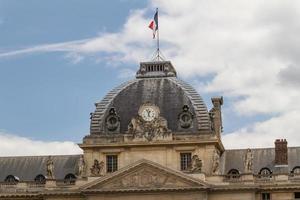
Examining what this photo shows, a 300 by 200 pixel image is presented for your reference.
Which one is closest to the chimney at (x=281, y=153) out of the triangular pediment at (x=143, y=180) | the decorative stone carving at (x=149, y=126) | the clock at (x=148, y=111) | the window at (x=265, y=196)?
the window at (x=265, y=196)

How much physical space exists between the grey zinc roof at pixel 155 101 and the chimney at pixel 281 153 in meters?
7.33

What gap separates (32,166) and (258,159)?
23.1 meters

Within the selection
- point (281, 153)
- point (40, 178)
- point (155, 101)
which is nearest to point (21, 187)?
point (40, 178)

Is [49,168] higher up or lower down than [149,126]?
lower down

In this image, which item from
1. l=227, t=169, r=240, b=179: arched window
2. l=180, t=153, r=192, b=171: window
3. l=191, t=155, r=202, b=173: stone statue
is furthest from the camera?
l=180, t=153, r=192, b=171: window

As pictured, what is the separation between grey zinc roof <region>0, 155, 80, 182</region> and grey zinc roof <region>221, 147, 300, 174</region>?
15154mm

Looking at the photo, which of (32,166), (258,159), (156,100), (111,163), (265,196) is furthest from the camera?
(32,166)

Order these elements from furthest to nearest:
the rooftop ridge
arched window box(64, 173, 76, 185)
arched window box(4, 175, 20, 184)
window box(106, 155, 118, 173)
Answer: the rooftop ridge → arched window box(4, 175, 20, 184) → window box(106, 155, 118, 173) → arched window box(64, 173, 76, 185)

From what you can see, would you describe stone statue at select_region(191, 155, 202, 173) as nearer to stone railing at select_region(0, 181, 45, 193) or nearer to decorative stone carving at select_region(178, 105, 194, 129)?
decorative stone carving at select_region(178, 105, 194, 129)

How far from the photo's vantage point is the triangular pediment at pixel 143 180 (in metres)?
81.8

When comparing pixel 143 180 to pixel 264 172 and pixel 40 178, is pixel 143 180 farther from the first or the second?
pixel 40 178

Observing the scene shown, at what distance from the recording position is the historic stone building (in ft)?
269

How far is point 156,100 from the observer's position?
86938 millimetres

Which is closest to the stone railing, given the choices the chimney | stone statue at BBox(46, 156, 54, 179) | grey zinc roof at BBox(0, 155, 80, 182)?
stone statue at BBox(46, 156, 54, 179)
